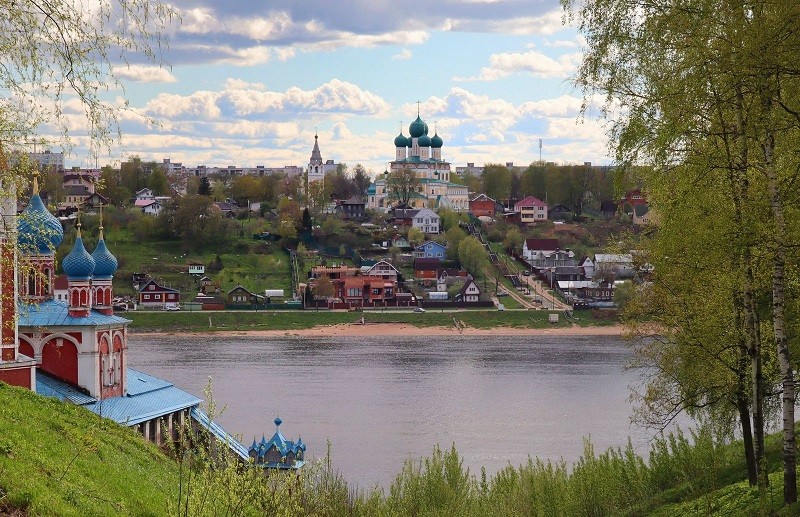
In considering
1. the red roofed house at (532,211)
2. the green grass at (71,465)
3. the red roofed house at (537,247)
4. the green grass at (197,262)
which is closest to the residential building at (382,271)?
the green grass at (197,262)

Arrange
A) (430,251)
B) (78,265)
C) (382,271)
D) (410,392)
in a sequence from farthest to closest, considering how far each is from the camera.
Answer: (430,251), (382,271), (410,392), (78,265)

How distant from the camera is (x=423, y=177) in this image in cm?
9394

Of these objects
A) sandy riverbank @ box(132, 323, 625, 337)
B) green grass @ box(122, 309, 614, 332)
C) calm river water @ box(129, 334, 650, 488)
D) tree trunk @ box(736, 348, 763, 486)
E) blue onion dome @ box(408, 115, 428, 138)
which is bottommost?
sandy riverbank @ box(132, 323, 625, 337)

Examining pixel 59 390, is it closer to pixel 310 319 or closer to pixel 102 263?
pixel 102 263

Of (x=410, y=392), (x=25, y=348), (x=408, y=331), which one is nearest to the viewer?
(x=25, y=348)

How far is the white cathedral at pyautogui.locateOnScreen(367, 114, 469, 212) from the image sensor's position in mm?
88625

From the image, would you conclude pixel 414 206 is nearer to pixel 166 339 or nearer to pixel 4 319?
pixel 166 339

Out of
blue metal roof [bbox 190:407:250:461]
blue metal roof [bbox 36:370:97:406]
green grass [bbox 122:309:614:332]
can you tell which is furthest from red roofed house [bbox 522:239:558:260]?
blue metal roof [bbox 36:370:97:406]

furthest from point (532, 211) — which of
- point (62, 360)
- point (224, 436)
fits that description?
point (224, 436)

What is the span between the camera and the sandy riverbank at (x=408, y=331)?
171 feet

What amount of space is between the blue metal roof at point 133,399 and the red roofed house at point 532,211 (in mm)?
60468

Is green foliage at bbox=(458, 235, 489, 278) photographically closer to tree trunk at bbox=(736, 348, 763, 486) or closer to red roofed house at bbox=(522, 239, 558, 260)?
red roofed house at bbox=(522, 239, 558, 260)

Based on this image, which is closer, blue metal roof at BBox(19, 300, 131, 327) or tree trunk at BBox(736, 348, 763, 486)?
tree trunk at BBox(736, 348, 763, 486)

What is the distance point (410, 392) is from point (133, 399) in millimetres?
12857
